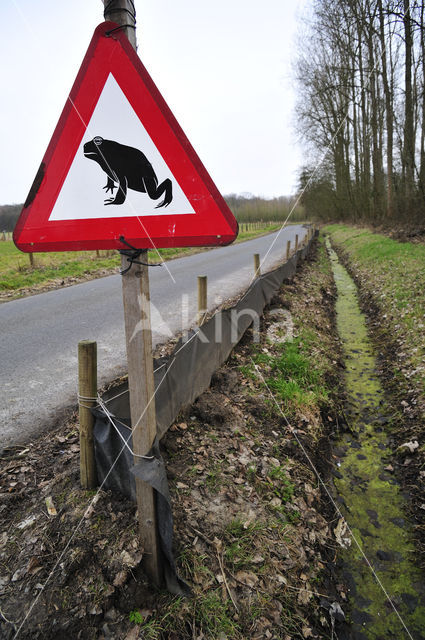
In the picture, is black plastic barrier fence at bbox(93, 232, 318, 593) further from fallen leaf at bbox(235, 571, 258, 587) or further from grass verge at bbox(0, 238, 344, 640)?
fallen leaf at bbox(235, 571, 258, 587)

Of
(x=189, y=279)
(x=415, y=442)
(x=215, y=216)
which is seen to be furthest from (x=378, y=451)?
(x=189, y=279)

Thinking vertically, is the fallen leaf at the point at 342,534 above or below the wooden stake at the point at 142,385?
below

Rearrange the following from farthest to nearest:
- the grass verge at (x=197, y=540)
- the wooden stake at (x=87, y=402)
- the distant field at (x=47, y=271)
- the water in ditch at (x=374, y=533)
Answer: the distant field at (x=47, y=271), the water in ditch at (x=374, y=533), the wooden stake at (x=87, y=402), the grass verge at (x=197, y=540)

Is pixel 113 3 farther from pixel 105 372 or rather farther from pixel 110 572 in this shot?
pixel 105 372

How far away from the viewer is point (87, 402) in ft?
7.94

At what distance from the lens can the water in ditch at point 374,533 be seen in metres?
2.72

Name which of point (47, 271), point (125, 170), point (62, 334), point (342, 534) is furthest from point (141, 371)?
point (47, 271)

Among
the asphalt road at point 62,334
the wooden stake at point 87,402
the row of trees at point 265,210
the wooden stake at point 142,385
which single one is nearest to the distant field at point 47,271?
the asphalt road at point 62,334

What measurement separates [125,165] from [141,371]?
103 centimetres

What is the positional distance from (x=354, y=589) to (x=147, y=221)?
326 cm

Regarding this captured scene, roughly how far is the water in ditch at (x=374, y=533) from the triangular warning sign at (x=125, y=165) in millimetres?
3069

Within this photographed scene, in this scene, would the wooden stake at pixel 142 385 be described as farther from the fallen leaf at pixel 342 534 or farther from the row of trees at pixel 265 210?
the row of trees at pixel 265 210

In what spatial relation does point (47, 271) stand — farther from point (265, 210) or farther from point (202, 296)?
point (265, 210)

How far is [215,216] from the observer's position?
63.4 inches
